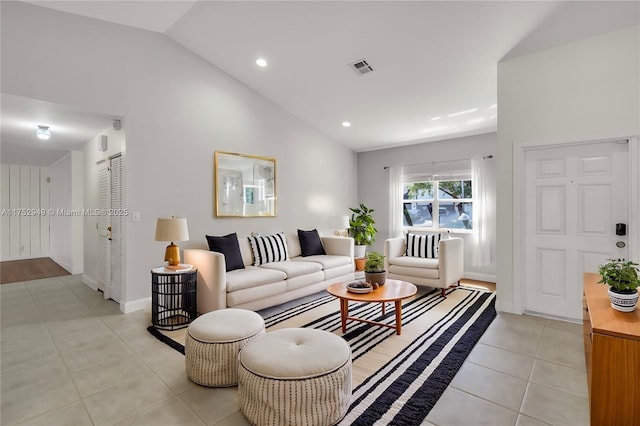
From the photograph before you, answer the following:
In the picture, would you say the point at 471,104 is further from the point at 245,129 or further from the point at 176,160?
the point at 176,160

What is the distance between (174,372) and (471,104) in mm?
4546

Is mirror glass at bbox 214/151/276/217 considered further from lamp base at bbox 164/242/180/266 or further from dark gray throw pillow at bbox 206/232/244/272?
lamp base at bbox 164/242/180/266

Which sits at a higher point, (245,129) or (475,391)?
(245,129)

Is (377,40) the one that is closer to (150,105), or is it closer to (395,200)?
(150,105)

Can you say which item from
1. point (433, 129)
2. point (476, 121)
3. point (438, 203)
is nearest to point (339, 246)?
point (438, 203)

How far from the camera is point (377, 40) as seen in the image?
11.0 ft

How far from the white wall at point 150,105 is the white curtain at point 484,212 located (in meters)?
3.12

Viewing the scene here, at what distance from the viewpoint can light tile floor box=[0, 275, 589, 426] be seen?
5.93 feet

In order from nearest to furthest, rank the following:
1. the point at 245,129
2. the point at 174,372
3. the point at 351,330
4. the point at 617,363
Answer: the point at 617,363
the point at 174,372
the point at 351,330
the point at 245,129

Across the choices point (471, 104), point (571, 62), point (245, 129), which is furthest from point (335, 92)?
point (571, 62)

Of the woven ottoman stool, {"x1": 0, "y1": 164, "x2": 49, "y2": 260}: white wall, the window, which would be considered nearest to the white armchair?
the window

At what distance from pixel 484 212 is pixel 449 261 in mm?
1381

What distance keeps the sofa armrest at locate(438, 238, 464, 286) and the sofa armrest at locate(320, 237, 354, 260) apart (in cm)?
139

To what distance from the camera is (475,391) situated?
2031mm
